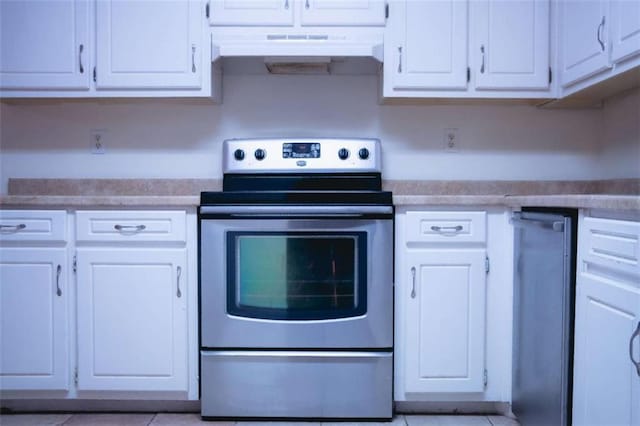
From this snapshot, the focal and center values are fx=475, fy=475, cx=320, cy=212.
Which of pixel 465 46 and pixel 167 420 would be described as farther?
pixel 465 46

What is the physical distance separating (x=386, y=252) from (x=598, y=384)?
796 millimetres

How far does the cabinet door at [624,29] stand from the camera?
152 cm

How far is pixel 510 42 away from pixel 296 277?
1348 mm

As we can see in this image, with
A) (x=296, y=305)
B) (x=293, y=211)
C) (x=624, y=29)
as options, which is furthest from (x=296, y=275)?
(x=624, y=29)

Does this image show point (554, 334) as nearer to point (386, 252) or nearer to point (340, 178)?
point (386, 252)

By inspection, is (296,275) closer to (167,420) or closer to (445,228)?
(445,228)

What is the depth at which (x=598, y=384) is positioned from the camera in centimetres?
121

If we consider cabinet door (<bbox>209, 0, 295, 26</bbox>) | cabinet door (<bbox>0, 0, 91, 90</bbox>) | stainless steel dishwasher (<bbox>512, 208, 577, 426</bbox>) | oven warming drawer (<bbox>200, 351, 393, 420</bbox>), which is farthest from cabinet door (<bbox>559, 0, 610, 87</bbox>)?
cabinet door (<bbox>0, 0, 91, 90</bbox>)

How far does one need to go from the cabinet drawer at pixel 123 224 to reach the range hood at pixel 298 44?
→ 71 centimetres

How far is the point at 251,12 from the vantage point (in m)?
2.02

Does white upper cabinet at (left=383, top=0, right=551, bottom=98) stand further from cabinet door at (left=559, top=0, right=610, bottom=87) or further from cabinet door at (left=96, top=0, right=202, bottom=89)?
cabinet door at (left=96, top=0, right=202, bottom=89)

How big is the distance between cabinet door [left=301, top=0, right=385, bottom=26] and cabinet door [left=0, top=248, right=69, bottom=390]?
54.4 inches

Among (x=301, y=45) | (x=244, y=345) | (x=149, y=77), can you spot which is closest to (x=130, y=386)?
(x=244, y=345)

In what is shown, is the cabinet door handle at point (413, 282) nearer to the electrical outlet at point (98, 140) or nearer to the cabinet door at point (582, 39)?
the cabinet door at point (582, 39)
